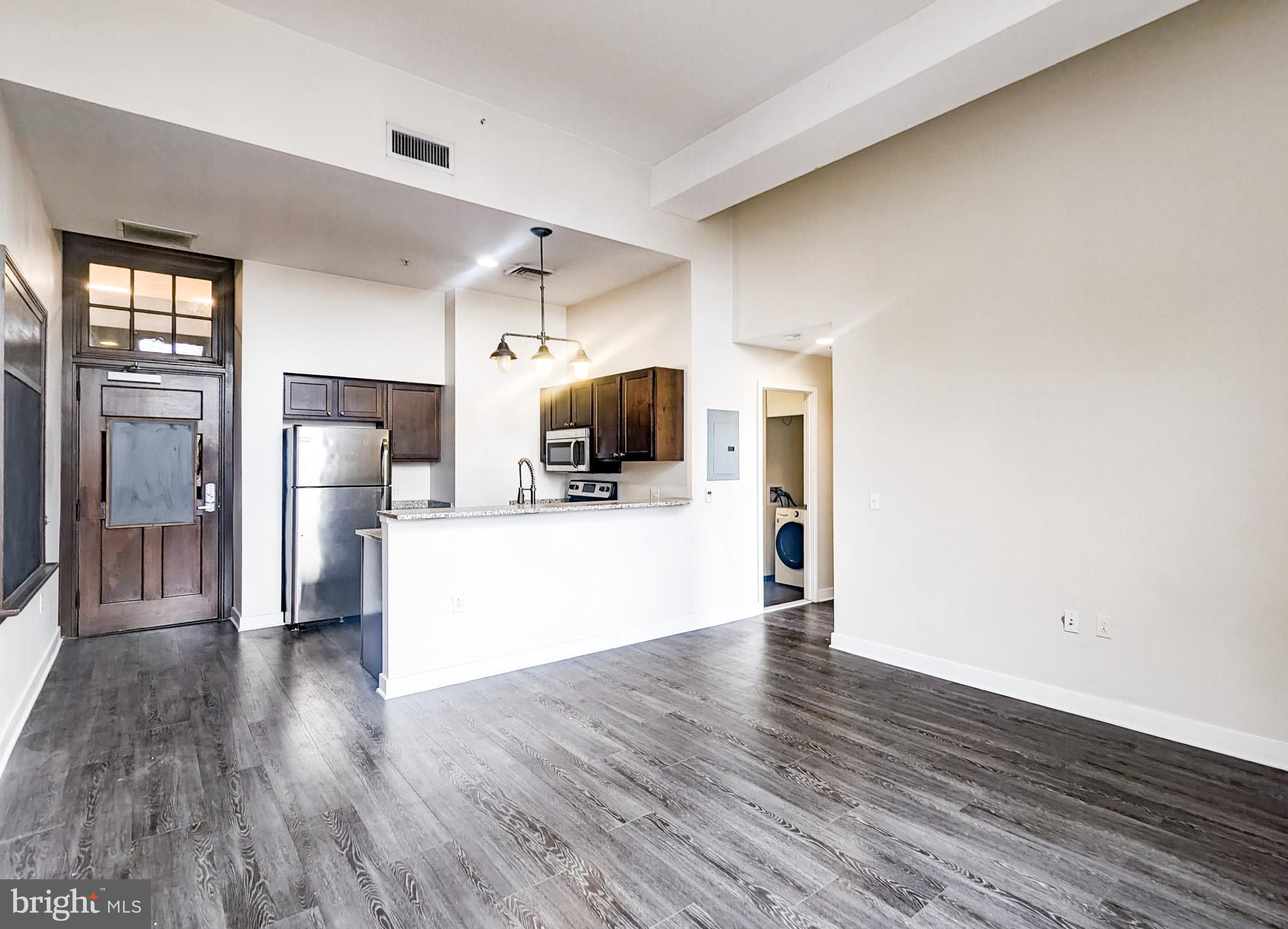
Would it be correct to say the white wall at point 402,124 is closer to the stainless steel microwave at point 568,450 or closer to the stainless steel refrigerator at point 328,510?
the stainless steel refrigerator at point 328,510

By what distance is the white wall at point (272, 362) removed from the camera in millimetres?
5082

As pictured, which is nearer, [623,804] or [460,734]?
[623,804]

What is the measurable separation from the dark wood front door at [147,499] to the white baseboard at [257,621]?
0.95ft

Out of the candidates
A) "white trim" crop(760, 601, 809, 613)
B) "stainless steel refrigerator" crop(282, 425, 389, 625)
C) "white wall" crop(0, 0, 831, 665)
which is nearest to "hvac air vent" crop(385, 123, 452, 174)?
"white wall" crop(0, 0, 831, 665)

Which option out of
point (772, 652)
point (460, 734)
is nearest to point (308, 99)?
point (460, 734)

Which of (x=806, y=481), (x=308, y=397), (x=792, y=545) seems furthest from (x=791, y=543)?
(x=308, y=397)

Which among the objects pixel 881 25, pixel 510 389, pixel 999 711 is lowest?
pixel 999 711

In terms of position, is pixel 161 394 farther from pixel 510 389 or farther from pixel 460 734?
pixel 460 734

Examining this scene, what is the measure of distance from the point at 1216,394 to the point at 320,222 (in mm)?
4934

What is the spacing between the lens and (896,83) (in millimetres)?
3246

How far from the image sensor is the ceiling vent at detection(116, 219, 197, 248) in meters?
4.27

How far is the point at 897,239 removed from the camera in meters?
4.24

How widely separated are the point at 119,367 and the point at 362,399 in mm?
1653

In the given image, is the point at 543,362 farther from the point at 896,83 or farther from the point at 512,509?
the point at 896,83
